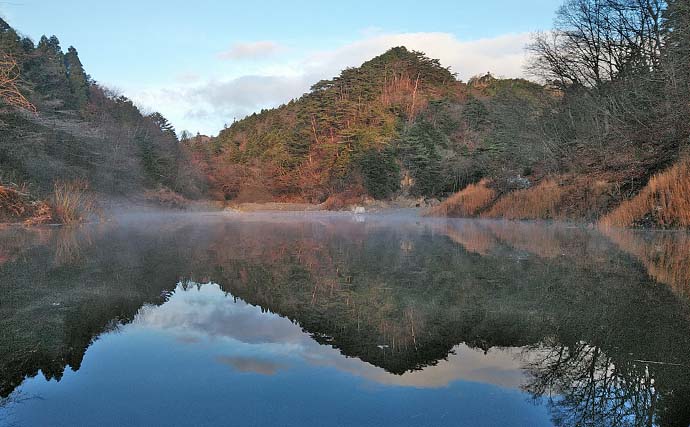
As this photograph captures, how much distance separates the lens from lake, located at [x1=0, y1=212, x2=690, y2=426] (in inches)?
68.8

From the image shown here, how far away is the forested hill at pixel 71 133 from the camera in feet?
52.6

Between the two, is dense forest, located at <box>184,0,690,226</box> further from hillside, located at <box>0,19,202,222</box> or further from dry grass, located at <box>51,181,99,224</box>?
dry grass, located at <box>51,181,99,224</box>

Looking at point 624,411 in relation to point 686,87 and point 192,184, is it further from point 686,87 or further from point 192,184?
point 192,184

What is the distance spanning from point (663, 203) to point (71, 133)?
69.6 ft

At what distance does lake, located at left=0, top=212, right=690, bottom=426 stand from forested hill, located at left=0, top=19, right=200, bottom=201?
1041 cm

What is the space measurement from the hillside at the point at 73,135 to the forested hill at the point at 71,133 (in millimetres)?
33

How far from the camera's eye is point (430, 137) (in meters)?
31.7

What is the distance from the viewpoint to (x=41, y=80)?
24.6 m

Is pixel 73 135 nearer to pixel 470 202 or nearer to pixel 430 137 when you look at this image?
pixel 470 202

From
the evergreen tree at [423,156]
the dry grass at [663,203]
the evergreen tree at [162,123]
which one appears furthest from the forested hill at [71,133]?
the evergreen tree at [423,156]

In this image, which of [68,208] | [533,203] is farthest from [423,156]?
[68,208]

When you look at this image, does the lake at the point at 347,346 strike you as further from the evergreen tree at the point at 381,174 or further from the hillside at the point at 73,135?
the evergreen tree at the point at 381,174

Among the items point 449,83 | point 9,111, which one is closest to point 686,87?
point 9,111

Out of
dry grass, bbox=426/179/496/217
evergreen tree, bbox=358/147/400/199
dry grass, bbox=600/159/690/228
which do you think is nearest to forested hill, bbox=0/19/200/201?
dry grass, bbox=600/159/690/228
